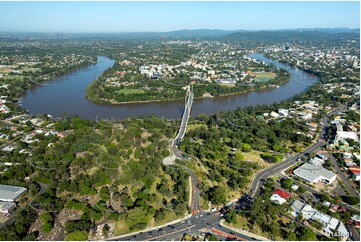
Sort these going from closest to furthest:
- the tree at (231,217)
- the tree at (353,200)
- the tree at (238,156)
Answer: the tree at (231,217), the tree at (353,200), the tree at (238,156)

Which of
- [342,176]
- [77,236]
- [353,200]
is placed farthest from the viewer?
[342,176]

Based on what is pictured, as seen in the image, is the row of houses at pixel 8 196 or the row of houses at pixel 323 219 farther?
the row of houses at pixel 8 196

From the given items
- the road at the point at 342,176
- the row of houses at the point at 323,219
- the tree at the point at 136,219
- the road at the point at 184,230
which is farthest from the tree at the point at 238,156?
the tree at the point at 136,219

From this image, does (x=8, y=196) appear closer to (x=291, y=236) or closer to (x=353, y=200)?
(x=291, y=236)

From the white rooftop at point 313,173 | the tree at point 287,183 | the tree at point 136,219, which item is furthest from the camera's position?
the white rooftop at point 313,173

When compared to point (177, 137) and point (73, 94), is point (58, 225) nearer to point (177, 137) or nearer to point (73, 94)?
point (177, 137)

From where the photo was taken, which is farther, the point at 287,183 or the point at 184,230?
the point at 287,183

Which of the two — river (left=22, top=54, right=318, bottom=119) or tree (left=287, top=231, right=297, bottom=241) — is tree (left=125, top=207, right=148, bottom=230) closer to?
tree (left=287, top=231, right=297, bottom=241)

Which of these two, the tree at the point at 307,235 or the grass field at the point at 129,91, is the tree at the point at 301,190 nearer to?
the tree at the point at 307,235

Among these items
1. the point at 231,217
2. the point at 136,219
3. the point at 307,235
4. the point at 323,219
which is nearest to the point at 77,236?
the point at 136,219
